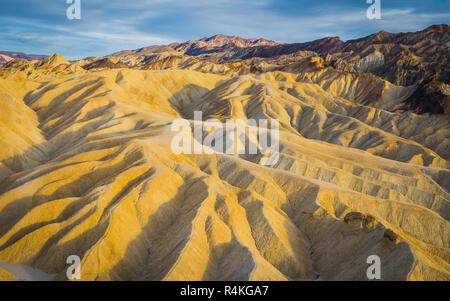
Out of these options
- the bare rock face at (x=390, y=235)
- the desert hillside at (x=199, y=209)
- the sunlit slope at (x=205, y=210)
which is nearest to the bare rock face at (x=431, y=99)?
the desert hillside at (x=199, y=209)

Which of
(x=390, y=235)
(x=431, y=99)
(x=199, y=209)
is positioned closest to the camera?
(x=390, y=235)

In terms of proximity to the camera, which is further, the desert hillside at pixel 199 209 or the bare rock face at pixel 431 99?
the bare rock face at pixel 431 99

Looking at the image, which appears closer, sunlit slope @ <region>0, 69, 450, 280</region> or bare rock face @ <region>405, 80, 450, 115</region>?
sunlit slope @ <region>0, 69, 450, 280</region>

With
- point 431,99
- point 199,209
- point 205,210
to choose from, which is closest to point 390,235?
point 205,210

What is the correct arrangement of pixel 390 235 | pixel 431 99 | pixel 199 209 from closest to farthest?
pixel 390 235 → pixel 199 209 → pixel 431 99

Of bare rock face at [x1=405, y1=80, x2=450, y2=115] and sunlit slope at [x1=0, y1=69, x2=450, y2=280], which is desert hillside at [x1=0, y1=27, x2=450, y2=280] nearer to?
sunlit slope at [x1=0, y1=69, x2=450, y2=280]

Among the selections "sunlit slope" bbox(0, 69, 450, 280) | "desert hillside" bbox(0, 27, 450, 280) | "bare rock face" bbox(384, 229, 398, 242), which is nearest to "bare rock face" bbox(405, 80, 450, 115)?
"desert hillside" bbox(0, 27, 450, 280)

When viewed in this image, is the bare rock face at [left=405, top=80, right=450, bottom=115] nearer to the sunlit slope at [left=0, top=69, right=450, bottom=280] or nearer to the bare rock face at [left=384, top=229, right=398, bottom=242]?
the sunlit slope at [left=0, top=69, right=450, bottom=280]

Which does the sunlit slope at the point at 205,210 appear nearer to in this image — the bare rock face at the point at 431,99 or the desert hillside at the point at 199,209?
the desert hillside at the point at 199,209

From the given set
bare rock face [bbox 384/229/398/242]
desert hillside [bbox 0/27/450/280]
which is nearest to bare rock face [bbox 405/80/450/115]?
desert hillside [bbox 0/27/450/280]

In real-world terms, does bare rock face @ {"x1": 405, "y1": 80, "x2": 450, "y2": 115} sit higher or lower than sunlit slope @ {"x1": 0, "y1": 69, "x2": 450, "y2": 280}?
higher

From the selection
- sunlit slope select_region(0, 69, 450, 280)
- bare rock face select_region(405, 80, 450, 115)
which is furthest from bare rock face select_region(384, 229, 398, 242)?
bare rock face select_region(405, 80, 450, 115)

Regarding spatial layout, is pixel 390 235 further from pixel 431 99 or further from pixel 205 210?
pixel 431 99
